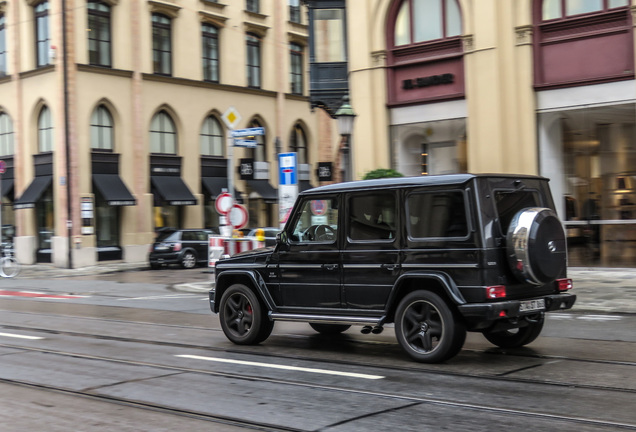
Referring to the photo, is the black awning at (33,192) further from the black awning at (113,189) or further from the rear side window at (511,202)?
the rear side window at (511,202)

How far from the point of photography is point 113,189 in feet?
102

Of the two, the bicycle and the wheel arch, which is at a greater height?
the wheel arch

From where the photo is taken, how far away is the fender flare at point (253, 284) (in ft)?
30.2

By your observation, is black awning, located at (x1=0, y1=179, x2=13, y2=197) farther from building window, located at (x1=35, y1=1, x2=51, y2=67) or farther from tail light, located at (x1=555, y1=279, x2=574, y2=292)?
tail light, located at (x1=555, y1=279, x2=574, y2=292)

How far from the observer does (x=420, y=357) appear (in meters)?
7.85

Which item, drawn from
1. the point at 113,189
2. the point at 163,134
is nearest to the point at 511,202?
the point at 113,189

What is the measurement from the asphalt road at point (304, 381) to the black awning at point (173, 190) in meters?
21.2

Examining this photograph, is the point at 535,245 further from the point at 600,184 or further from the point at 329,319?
the point at 600,184

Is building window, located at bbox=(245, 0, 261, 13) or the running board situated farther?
building window, located at bbox=(245, 0, 261, 13)

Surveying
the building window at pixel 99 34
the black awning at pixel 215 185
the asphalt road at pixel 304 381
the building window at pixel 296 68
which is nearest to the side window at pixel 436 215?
the asphalt road at pixel 304 381

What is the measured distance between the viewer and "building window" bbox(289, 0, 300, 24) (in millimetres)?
40219

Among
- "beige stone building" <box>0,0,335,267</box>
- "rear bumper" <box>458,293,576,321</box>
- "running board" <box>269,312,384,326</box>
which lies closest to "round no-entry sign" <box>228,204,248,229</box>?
"beige stone building" <box>0,0,335,267</box>

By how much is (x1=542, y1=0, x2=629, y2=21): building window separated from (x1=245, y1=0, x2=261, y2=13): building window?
2236 cm

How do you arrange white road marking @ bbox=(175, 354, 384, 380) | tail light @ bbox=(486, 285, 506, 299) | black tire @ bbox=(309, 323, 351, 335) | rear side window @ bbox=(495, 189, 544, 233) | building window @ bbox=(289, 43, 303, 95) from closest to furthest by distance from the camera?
white road marking @ bbox=(175, 354, 384, 380)
tail light @ bbox=(486, 285, 506, 299)
rear side window @ bbox=(495, 189, 544, 233)
black tire @ bbox=(309, 323, 351, 335)
building window @ bbox=(289, 43, 303, 95)
